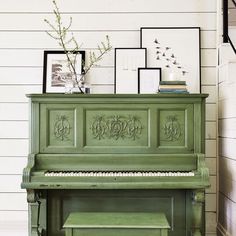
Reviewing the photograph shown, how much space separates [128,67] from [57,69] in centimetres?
67

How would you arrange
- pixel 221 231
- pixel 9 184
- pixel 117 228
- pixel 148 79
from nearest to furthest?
pixel 117 228 → pixel 221 231 → pixel 148 79 → pixel 9 184

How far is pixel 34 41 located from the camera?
3730mm

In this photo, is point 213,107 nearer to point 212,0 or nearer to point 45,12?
point 212,0

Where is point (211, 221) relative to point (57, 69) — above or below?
below

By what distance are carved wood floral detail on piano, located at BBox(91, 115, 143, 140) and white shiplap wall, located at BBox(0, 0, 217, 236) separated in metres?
0.56

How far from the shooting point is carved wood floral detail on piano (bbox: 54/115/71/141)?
3.20m

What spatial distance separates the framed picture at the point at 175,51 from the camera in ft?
12.0

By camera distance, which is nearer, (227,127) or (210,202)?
(227,127)

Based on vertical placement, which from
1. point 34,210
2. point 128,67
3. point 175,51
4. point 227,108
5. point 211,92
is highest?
point 175,51

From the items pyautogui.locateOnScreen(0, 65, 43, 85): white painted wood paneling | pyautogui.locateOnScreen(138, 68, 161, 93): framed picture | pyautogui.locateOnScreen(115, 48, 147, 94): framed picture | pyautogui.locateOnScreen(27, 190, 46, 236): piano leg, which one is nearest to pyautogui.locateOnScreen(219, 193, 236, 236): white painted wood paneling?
pyautogui.locateOnScreen(138, 68, 161, 93): framed picture

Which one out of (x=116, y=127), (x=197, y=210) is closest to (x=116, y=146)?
(x=116, y=127)

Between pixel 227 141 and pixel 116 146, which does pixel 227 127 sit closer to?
pixel 227 141

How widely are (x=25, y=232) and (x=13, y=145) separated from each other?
84cm

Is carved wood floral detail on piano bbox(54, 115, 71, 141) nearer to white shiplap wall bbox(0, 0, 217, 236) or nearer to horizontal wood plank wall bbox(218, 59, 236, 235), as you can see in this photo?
white shiplap wall bbox(0, 0, 217, 236)
